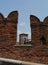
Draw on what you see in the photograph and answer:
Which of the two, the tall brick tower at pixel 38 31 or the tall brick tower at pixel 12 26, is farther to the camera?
the tall brick tower at pixel 38 31

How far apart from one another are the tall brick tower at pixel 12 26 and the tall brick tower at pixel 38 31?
671 millimetres

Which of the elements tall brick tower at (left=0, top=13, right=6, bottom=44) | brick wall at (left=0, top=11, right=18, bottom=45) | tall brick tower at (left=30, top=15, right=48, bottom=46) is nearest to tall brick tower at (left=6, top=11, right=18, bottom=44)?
brick wall at (left=0, top=11, right=18, bottom=45)

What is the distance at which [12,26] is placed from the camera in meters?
7.11

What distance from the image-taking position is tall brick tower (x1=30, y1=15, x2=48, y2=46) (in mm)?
7148

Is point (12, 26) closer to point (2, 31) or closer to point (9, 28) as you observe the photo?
point (9, 28)

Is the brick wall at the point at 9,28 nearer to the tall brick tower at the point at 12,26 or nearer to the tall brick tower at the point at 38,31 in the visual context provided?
the tall brick tower at the point at 12,26

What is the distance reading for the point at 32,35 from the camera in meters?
7.11

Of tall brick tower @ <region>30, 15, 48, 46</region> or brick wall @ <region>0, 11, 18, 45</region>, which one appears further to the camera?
tall brick tower @ <region>30, 15, 48, 46</region>

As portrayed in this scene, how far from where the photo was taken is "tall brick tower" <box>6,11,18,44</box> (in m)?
7.01

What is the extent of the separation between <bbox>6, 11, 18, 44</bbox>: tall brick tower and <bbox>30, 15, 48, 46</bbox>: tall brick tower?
0.67 metres

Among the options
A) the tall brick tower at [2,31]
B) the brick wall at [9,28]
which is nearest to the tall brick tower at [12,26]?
the brick wall at [9,28]

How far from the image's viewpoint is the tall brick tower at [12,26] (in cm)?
701

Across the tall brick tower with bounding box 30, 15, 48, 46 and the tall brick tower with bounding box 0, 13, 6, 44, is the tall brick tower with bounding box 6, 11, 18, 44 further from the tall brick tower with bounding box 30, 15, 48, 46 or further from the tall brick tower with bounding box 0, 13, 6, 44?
the tall brick tower with bounding box 30, 15, 48, 46

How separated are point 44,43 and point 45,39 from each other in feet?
0.59
